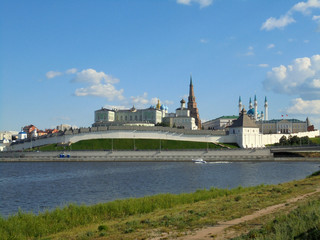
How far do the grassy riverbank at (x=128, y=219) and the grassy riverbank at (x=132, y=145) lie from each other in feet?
239

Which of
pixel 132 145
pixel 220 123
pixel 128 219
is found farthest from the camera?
pixel 220 123

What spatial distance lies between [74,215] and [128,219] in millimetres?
2927

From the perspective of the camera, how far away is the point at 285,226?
33.0ft

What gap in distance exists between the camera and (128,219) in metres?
16.6

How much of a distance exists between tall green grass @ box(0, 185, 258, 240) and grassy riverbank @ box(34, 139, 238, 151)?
7125cm

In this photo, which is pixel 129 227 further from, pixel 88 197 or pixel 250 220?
pixel 88 197

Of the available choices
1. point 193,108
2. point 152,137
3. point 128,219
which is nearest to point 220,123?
point 193,108

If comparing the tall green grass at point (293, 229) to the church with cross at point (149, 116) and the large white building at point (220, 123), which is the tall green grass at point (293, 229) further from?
the large white building at point (220, 123)

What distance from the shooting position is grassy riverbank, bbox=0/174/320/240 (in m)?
13.3

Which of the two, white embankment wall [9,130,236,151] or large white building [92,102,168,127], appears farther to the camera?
large white building [92,102,168,127]

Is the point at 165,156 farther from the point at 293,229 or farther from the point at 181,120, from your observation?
the point at 293,229

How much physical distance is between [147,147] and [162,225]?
265 feet

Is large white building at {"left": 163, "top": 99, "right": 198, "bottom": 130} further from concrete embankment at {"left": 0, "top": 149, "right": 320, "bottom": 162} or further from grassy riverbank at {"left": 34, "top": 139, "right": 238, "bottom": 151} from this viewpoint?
concrete embankment at {"left": 0, "top": 149, "right": 320, "bottom": 162}

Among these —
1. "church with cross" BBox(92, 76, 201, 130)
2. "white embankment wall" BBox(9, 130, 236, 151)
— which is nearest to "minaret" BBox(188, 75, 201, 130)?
"church with cross" BBox(92, 76, 201, 130)
